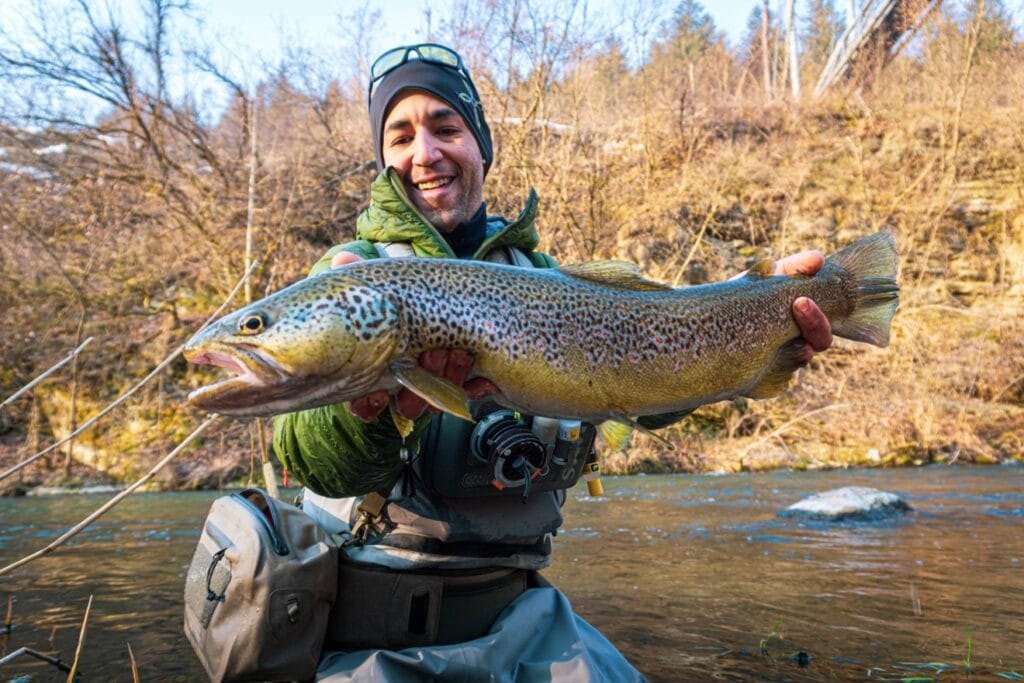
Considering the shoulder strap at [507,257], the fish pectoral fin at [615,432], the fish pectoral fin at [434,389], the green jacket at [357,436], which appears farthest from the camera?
the shoulder strap at [507,257]

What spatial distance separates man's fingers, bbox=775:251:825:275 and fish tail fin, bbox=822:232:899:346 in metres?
0.06

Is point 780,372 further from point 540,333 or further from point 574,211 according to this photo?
point 574,211

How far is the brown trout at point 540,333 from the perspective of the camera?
1.86 metres

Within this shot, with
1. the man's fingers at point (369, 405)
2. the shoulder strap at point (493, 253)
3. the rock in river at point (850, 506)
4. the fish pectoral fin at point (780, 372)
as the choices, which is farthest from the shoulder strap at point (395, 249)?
the rock in river at point (850, 506)

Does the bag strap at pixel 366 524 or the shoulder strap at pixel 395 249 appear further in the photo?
the shoulder strap at pixel 395 249

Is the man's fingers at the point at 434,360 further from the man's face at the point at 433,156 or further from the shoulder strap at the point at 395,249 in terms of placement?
the man's face at the point at 433,156

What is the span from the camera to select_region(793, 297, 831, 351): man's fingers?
8.60 ft

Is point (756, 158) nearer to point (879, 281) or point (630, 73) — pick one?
point (630, 73)

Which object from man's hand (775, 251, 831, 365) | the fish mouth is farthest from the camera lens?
man's hand (775, 251, 831, 365)

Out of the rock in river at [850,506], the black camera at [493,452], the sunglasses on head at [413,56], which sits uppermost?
the sunglasses on head at [413,56]

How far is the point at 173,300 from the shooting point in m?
16.6

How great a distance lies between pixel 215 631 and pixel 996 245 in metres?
19.8

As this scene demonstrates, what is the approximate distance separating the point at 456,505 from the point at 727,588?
3174mm

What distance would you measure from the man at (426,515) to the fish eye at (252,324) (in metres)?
0.41
